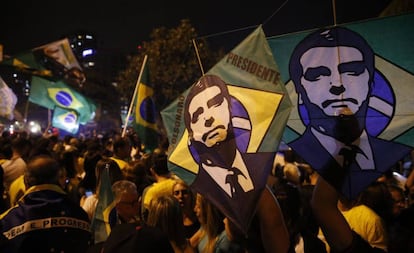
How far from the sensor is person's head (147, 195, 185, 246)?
3420 mm

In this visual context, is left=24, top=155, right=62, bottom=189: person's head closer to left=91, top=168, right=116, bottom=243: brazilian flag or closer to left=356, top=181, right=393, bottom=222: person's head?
left=91, top=168, right=116, bottom=243: brazilian flag

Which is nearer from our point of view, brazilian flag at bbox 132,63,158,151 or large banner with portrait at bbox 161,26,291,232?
large banner with portrait at bbox 161,26,291,232

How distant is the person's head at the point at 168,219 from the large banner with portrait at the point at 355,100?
118 centimetres

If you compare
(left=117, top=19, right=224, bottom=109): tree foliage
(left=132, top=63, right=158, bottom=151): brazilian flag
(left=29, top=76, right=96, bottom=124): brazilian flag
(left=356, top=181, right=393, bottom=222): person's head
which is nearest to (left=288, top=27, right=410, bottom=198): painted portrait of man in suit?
(left=356, top=181, right=393, bottom=222): person's head

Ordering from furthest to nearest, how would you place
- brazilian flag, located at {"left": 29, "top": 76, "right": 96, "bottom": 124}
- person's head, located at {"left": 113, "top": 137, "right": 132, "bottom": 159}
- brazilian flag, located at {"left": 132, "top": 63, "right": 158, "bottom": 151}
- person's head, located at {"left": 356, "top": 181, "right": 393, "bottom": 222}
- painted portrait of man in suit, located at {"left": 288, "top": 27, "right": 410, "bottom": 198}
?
brazilian flag, located at {"left": 29, "top": 76, "right": 96, "bottom": 124}, brazilian flag, located at {"left": 132, "top": 63, "right": 158, "bottom": 151}, person's head, located at {"left": 113, "top": 137, "right": 132, "bottom": 159}, person's head, located at {"left": 356, "top": 181, "right": 393, "bottom": 222}, painted portrait of man in suit, located at {"left": 288, "top": 27, "right": 410, "bottom": 198}

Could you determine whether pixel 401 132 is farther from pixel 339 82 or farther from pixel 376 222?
pixel 376 222

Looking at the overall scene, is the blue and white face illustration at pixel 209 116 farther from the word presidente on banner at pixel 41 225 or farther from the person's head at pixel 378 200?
the person's head at pixel 378 200

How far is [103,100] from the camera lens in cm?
6656

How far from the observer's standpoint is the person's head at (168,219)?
342 centimetres

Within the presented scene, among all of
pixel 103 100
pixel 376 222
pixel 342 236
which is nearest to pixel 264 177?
pixel 342 236

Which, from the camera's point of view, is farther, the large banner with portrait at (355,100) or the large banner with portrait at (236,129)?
the large banner with portrait at (355,100)

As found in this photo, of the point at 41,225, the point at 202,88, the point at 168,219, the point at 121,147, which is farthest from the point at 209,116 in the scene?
the point at 121,147

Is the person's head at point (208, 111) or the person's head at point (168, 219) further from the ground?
the person's head at point (208, 111)

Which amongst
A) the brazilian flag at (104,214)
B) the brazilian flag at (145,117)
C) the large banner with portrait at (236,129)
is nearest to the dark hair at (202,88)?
the large banner with portrait at (236,129)
